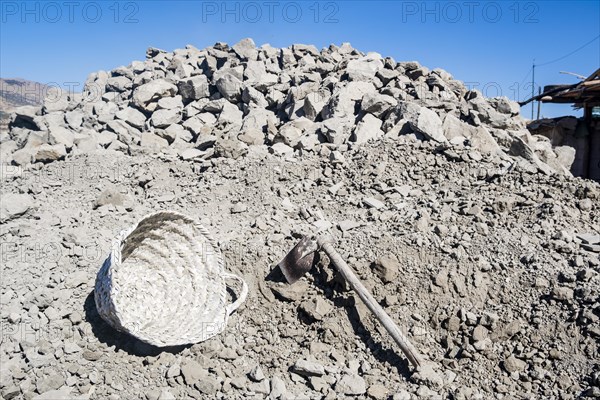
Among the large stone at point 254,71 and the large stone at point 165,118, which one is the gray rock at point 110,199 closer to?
the large stone at point 165,118

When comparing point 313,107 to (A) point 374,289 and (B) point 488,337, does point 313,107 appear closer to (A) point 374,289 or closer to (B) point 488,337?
(A) point 374,289

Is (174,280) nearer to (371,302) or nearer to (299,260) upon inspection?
(299,260)

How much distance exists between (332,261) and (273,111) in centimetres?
387

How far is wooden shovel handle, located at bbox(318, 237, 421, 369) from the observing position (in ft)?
11.5

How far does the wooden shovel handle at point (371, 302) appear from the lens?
138 inches

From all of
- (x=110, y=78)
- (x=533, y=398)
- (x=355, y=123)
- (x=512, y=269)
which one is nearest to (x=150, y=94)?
(x=110, y=78)

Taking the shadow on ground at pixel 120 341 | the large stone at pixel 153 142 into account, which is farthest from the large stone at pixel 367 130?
the shadow on ground at pixel 120 341

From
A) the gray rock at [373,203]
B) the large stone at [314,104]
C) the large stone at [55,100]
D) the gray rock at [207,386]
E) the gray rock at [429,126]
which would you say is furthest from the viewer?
the large stone at [55,100]

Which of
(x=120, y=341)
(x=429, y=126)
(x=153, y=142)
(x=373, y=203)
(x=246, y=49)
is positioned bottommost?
(x=120, y=341)

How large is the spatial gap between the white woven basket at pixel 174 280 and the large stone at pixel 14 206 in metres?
1.49

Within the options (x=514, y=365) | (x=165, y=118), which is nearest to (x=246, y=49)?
(x=165, y=118)

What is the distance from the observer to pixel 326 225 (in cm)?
465

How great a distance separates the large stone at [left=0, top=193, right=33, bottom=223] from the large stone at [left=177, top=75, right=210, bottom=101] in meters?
3.29

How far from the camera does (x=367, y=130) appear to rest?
19.7ft
